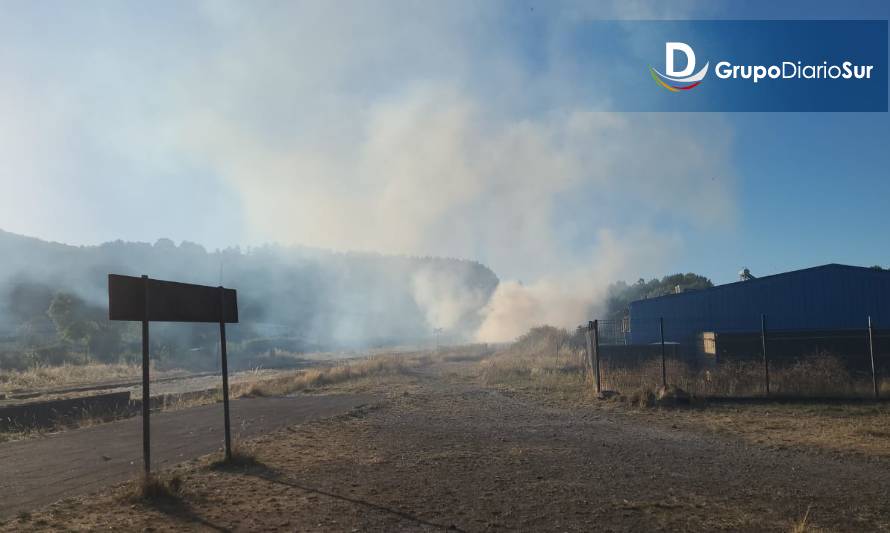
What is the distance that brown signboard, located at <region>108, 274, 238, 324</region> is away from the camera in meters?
7.77

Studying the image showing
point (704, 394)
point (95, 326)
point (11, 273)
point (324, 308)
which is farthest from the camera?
point (324, 308)

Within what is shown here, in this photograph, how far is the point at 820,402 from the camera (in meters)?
15.9

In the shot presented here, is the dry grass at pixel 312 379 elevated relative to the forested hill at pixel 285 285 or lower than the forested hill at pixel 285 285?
lower

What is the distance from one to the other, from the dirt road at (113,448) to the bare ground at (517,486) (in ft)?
3.33

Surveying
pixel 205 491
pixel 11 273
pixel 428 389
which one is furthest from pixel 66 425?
pixel 11 273

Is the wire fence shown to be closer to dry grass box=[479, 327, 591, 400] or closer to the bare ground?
dry grass box=[479, 327, 591, 400]

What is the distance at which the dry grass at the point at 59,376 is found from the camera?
115 ft

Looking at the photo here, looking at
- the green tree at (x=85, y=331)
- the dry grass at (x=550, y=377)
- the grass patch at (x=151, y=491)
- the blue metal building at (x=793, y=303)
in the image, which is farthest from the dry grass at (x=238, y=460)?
the green tree at (x=85, y=331)

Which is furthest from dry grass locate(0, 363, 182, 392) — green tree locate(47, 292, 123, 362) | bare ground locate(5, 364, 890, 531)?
bare ground locate(5, 364, 890, 531)

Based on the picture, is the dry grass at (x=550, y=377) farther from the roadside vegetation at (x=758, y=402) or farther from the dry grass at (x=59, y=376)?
the dry grass at (x=59, y=376)

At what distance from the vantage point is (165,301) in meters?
8.55

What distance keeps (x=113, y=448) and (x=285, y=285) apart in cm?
13466

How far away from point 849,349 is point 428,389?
53.0ft

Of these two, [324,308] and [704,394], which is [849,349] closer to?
[704,394]
